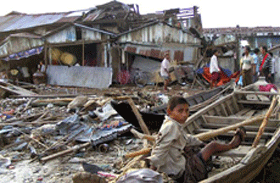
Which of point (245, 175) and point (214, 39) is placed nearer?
point (245, 175)

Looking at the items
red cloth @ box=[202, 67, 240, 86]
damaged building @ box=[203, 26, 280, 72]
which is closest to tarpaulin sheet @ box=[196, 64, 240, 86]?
red cloth @ box=[202, 67, 240, 86]

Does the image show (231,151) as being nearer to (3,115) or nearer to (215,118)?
(215,118)

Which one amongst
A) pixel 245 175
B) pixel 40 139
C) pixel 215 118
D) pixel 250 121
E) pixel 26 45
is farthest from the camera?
pixel 26 45

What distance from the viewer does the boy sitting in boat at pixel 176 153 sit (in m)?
2.99

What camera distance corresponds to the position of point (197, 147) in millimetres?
3557

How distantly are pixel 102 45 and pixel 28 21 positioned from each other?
8300 mm

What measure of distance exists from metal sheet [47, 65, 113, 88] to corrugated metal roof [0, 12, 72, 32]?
561cm

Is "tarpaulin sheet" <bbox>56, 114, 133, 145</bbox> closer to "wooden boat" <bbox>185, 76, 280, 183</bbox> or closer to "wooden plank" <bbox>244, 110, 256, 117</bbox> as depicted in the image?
"wooden boat" <bbox>185, 76, 280, 183</bbox>

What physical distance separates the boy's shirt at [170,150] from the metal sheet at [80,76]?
12786 millimetres

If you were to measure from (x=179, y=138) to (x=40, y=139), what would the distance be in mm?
4209

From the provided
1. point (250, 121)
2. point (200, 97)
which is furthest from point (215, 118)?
point (200, 97)

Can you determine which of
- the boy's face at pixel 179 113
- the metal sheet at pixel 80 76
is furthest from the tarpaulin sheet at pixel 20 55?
the boy's face at pixel 179 113

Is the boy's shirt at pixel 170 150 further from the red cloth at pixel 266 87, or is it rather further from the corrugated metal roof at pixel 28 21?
the corrugated metal roof at pixel 28 21

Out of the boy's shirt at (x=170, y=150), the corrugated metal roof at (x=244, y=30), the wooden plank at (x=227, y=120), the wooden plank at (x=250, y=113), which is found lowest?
the wooden plank at (x=250, y=113)
